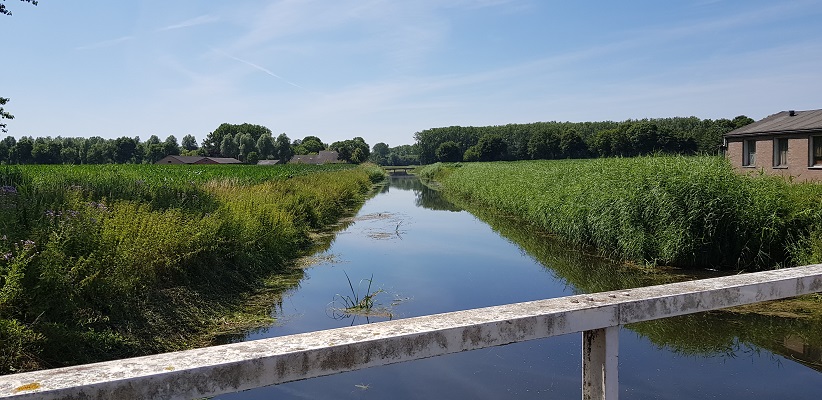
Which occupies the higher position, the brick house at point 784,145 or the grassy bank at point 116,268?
the brick house at point 784,145

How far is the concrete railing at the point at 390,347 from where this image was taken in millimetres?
1388

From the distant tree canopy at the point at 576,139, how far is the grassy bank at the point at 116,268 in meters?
54.9

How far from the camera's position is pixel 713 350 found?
6879 millimetres

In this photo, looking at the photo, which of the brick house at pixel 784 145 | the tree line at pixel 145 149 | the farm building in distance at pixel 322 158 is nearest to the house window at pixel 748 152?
the brick house at pixel 784 145

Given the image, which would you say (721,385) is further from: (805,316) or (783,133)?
(783,133)

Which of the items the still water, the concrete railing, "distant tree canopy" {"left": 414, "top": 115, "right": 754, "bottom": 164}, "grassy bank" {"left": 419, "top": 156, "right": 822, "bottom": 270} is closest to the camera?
the concrete railing

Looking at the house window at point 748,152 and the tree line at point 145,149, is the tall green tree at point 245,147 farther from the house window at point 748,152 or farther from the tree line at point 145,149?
the house window at point 748,152

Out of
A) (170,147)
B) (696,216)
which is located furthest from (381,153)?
(696,216)

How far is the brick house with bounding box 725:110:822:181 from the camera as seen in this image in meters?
23.5

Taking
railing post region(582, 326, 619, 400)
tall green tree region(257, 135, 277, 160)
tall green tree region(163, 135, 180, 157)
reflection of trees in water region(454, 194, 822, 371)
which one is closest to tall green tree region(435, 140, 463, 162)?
tall green tree region(257, 135, 277, 160)

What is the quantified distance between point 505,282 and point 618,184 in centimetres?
411

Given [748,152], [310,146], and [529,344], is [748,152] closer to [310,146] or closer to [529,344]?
[529,344]

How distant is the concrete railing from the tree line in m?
88.4

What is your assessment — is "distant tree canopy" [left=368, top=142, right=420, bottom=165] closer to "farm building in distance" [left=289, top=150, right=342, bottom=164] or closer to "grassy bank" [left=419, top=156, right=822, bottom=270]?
"farm building in distance" [left=289, top=150, right=342, bottom=164]
